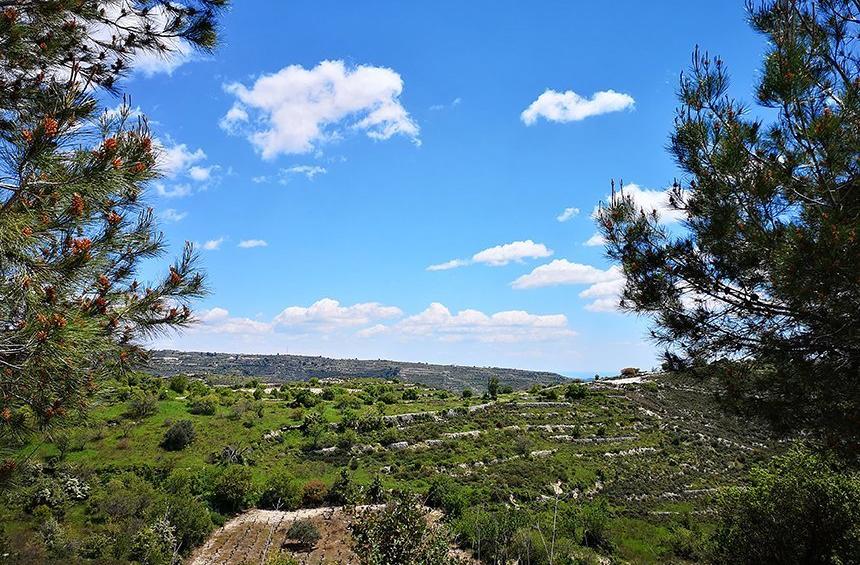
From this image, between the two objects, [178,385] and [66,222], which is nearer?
[66,222]

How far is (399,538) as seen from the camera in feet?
32.3

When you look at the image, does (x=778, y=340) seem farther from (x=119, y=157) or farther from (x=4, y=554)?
(x=4, y=554)

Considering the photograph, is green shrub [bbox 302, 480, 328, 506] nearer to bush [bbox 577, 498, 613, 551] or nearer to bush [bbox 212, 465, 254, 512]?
bush [bbox 212, 465, 254, 512]

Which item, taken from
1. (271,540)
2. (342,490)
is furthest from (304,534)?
(342,490)

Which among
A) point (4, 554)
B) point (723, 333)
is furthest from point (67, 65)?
point (4, 554)

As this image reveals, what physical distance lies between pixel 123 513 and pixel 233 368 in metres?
139

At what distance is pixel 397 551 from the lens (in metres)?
9.67

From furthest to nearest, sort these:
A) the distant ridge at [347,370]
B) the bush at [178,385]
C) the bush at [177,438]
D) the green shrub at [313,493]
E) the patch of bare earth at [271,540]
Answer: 1. the distant ridge at [347,370]
2. the bush at [178,385]
3. the bush at [177,438]
4. the green shrub at [313,493]
5. the patch of bare earth at [271,540]

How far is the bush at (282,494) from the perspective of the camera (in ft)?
90.0

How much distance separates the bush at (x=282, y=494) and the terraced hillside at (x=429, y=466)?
3.5 inches

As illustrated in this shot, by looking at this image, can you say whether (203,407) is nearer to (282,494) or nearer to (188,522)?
(282,494)

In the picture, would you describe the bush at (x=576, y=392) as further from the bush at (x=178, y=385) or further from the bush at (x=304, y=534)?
the bush at (x=178, y=385)

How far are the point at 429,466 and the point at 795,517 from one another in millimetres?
24869

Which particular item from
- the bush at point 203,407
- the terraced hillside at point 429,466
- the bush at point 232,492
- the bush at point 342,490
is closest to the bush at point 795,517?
the terraced hillside at point 429,466
